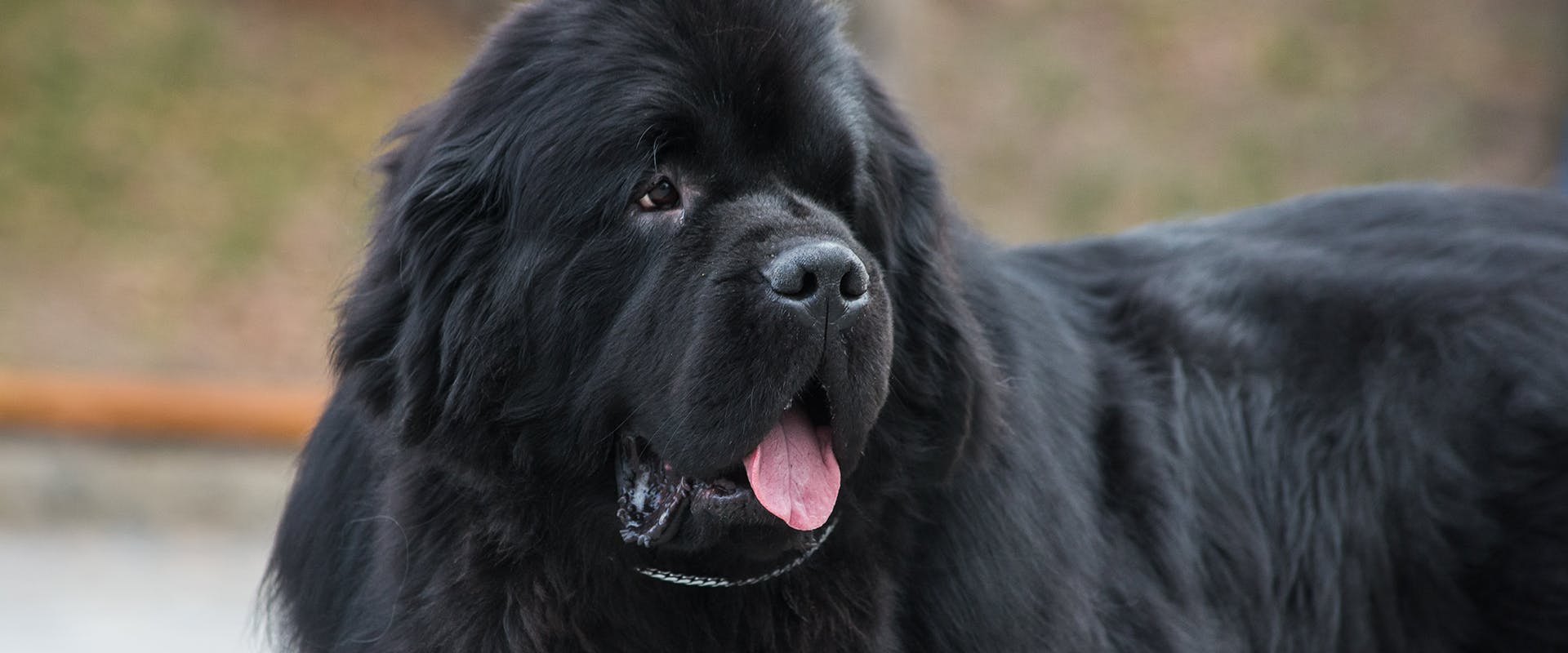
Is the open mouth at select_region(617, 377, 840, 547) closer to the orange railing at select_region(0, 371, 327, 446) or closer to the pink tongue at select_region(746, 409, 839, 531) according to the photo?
the pink tongue at select_region(746, 409, 839, 531)

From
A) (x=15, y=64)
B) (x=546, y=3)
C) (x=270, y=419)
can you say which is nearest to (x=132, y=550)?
(x=270, y=419)

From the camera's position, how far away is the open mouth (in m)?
2.60

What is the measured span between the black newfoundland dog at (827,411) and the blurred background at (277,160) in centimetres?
399

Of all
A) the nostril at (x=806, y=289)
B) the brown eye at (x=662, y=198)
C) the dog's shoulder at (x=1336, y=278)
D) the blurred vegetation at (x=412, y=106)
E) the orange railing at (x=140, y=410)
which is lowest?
the orange railing at (x=140, y=410)

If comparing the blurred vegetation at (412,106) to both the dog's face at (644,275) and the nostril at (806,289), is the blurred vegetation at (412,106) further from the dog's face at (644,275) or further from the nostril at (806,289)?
the nostril at (806,289)

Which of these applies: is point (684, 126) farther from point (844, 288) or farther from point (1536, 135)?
point (1536, 135)

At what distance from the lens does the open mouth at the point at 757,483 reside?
8.53 feet

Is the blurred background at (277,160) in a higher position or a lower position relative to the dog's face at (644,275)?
lower

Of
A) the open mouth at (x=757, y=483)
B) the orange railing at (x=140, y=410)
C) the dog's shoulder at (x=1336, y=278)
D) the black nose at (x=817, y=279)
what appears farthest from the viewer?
the orange railing at (x=140, y=410)

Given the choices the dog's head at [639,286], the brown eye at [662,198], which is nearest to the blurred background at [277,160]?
the dog's head at [639,286]

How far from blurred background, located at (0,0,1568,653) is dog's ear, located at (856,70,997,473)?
4.35 m

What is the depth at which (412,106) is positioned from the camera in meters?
9.20

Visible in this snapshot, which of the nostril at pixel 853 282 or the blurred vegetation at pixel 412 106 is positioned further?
the blurred vegetation at pixel 412 106

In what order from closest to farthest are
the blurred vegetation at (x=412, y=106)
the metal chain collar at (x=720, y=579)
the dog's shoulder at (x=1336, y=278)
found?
the metal chain collar at (x=720, y=579) < the dog's shoulder at (x=1336, y=278) < the blurred vegetation at (x=412, y=106)
